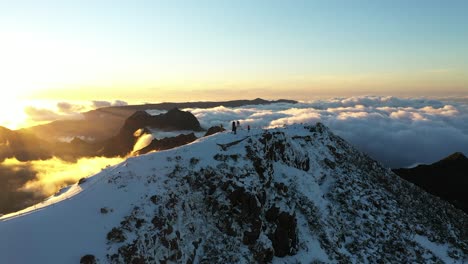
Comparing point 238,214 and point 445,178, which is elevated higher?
point 238,214

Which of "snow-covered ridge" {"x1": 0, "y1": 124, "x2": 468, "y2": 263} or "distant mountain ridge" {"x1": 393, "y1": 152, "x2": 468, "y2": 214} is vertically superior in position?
"snow-covered ridge" {"x1": 0, "y1": 124, "x2": 468, "y2": 263}

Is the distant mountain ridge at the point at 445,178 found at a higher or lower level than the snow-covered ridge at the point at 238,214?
lower

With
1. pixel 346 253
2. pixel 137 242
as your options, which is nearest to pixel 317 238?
pixel 346 253

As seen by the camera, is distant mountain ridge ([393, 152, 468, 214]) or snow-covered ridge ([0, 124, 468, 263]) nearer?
snow-covered ridge ([0, 124, 468, 263])

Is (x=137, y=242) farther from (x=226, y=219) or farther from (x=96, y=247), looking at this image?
(x=226, y=219)
